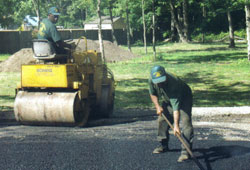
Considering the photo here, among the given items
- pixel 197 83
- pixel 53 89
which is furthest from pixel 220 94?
pixel 53 89

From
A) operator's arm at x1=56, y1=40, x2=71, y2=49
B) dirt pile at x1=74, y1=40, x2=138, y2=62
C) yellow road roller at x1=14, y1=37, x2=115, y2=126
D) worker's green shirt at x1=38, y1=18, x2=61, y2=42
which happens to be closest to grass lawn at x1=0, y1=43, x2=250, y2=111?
yellow road roller at x1=14, y1=37, x2=115, y2=126

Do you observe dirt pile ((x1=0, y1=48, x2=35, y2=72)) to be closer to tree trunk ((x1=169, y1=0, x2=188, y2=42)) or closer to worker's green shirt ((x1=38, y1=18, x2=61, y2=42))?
worker's green shirt ((x1=38, y1=18, x2=61, y2=42))

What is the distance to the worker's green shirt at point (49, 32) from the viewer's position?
8.30m

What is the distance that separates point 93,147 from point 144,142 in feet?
2.96

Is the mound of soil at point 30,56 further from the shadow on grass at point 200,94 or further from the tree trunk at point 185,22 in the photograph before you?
the tree trunk at point 185,22

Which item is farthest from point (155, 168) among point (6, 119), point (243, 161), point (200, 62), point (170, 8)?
point (170, 8)

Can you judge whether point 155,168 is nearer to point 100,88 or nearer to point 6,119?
point 100,88

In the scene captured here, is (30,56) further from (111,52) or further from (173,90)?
(173,90)

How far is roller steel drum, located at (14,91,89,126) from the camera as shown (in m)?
8.29

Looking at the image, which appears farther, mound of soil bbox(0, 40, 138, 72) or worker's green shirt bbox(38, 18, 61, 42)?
mound of soil bbox(0, 40, 138, 72)

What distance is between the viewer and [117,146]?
6973 mm

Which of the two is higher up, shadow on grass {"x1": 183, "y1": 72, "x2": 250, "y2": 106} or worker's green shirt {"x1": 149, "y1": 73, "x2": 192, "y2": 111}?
worker's green shirt {"x1": 149, "y1": 73, "x2": 192, "y2": 111}

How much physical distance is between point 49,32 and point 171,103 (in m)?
3.59

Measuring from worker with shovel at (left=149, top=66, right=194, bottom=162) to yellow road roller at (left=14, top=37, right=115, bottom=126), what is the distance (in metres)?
2.48
